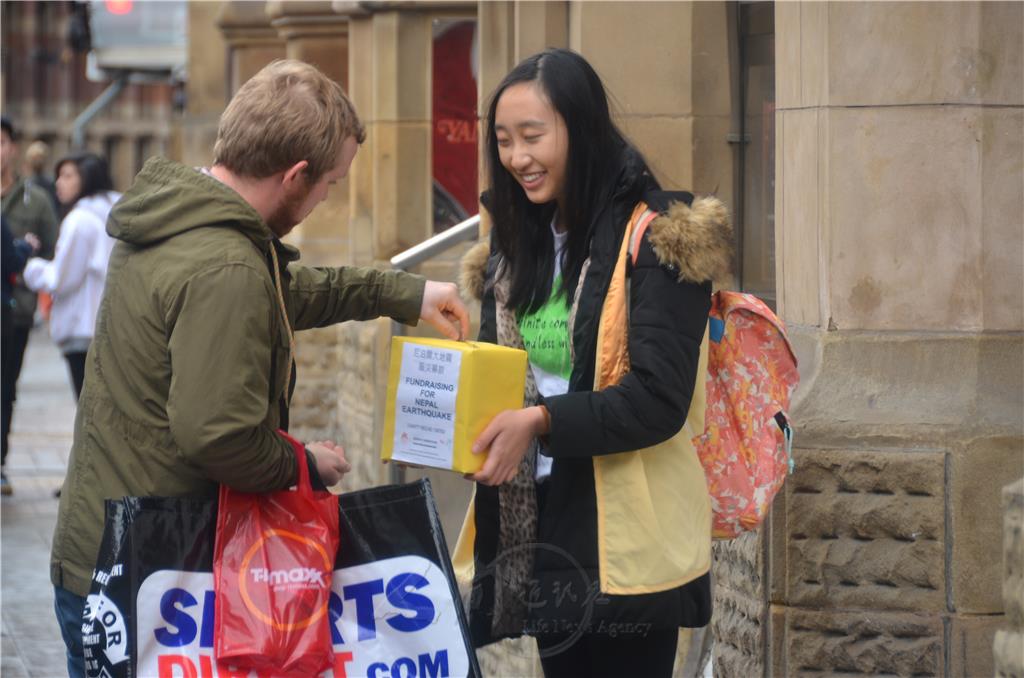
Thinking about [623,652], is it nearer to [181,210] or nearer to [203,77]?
[181,210]

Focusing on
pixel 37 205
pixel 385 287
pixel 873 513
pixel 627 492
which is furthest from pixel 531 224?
pixel 37 205

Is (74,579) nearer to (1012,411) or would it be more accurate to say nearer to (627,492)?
(627,492)

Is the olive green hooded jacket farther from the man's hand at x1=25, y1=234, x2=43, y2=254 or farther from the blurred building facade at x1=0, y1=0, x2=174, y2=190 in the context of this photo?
the blurred building facade at x1=0, y1=0, x2=174, y2=190

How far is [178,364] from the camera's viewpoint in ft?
9.97

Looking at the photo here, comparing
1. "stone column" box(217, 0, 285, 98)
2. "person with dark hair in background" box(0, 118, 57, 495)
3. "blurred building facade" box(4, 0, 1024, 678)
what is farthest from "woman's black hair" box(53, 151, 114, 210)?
"blurred building facade" box(4, 0, 1024, 678)

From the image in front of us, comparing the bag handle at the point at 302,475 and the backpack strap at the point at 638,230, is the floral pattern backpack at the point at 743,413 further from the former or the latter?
the bag handle at the point at 302,475

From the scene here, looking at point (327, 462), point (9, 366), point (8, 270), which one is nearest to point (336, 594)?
point (327, 462)

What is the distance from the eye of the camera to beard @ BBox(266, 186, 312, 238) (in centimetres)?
328

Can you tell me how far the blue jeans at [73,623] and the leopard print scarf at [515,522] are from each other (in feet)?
2.77

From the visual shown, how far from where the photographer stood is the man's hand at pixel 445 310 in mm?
3785

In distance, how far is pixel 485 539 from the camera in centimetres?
371

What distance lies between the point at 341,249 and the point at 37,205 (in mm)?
1940

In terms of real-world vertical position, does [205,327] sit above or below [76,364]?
above

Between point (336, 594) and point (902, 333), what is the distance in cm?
203
